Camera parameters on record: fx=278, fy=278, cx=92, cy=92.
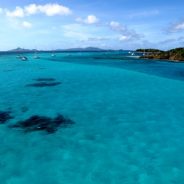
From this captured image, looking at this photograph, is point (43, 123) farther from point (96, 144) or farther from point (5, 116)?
point (96, 144)

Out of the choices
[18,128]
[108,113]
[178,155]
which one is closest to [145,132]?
[178,155]

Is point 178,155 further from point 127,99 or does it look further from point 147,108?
point 127,99

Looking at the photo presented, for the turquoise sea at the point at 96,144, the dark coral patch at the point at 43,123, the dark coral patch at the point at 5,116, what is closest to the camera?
the turquoise sea at the point at 96,144

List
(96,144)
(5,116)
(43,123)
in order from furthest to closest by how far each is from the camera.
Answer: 1. (5,116)
2. (43,123)
3. (96,144)

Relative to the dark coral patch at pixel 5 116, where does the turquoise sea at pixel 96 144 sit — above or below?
below

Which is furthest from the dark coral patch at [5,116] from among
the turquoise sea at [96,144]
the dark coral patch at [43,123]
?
the dark coral patch at [43,123]

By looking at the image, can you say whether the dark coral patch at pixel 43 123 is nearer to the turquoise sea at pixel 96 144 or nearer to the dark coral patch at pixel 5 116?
the turquoise sea at pixel 96 144

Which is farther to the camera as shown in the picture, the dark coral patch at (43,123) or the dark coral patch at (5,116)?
the dark coral patch at (5,116)

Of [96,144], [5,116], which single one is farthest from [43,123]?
[96,144]

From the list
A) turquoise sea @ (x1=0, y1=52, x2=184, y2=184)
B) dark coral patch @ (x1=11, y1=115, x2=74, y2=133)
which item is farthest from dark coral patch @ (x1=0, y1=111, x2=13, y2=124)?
dark coral patch @ (x1=11, y1=115, x2=74, y2=133)
